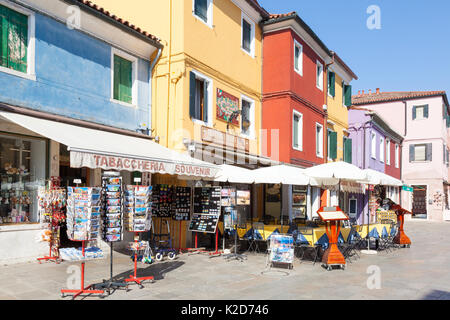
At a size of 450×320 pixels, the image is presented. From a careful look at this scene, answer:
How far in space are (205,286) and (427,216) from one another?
29.0 metres

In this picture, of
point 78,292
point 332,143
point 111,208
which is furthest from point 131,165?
point 332,143

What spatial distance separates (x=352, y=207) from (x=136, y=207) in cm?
1915

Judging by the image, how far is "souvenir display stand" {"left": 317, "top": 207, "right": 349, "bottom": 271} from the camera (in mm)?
8977

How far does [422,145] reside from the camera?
32.5 meters

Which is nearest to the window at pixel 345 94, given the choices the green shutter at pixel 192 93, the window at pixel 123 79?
the green shutter at pixel 192 93

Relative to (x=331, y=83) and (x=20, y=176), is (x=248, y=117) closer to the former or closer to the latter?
(x=331, y=83)

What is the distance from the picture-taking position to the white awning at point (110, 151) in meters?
7.30

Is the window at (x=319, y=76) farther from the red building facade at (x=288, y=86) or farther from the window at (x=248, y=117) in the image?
→ the window at (x=248, y=117)

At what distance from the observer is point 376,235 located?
12305 millimetres

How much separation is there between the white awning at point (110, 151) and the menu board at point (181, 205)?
901 mm

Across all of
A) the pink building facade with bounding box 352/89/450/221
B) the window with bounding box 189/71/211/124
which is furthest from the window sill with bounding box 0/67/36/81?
the pink building facade with bounding box 352/89/450/221

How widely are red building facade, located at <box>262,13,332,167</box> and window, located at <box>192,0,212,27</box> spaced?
3.52m

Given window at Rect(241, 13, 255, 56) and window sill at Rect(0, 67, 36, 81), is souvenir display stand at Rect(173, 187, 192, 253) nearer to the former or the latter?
window sill at Rect(0, 67, 36, 81)
